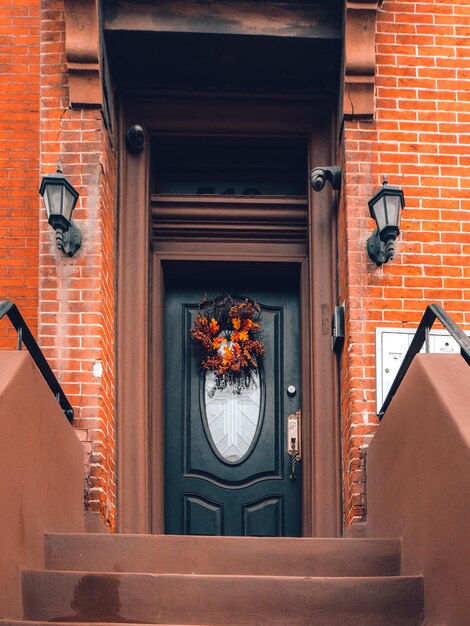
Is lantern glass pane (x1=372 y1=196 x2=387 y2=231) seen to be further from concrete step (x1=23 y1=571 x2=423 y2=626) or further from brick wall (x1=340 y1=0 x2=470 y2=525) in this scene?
concrete step (x1=23 y1=571 x2=423 y2=626)

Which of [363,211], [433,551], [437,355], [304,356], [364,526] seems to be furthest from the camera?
[304,356]

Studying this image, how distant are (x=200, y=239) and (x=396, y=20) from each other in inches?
78.1

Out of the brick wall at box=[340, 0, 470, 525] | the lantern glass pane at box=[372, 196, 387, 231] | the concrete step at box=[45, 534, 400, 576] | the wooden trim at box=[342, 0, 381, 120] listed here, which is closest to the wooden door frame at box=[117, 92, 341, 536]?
the brick wall at box=[340, 0, 470, 525]

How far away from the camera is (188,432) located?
8766 millimetres

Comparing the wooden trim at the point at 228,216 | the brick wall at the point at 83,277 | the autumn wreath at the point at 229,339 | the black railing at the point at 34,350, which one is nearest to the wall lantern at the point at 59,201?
the brick wall at the point at 83,277

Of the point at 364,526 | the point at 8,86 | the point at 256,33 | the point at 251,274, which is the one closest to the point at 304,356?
the point at 251,274

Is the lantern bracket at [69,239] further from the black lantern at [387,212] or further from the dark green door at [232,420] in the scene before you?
the black lantern at [387,212]

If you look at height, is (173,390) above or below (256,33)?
below

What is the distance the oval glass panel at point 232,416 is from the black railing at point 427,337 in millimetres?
1440

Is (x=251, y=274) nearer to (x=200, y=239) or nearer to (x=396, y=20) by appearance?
(x=200, y=239)

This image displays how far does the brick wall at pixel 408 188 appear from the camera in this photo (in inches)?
311

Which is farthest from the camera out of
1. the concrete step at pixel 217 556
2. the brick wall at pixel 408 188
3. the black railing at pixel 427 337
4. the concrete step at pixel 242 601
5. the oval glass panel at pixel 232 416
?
the oval glass panel at pixel 232 416

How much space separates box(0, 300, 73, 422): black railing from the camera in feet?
20.9

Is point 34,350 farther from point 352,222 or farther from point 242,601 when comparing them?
point 352,222
